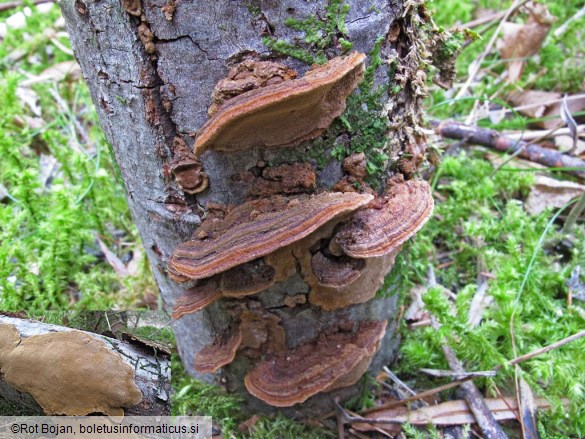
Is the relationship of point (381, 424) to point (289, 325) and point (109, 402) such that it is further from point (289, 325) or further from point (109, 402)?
point (109, 402)

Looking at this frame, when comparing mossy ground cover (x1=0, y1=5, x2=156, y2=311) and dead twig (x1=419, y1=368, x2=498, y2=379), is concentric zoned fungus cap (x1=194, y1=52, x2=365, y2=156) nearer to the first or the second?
mossy ground cover (x1=0, y1=5, x2=156, y2=311)

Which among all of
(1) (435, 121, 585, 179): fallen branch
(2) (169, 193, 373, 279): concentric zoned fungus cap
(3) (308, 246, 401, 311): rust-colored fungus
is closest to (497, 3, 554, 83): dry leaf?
(1) (435, 121, 585, 179): fallen branch

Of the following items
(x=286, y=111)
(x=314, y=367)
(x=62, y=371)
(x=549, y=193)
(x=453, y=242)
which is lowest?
(x=453, y=242)

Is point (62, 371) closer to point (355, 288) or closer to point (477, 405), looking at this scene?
point (355, 288)

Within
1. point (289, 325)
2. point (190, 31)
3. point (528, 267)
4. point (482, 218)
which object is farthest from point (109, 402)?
point (482, 218)

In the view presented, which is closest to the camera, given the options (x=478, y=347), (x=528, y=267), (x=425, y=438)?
(x=425, y=438)

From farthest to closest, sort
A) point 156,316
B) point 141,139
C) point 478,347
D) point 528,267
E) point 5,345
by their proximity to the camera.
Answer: point 528,267 < point 478,347 < point 156,316 < point 141,139 < point 5,345

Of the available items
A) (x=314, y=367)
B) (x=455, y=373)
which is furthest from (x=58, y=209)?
(x=455, y=373)
